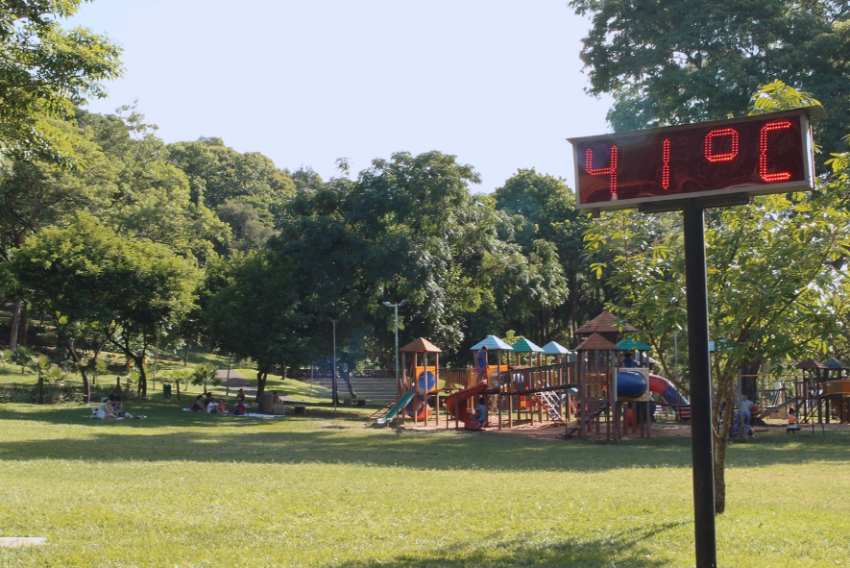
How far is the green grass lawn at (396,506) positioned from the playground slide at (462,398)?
957cm

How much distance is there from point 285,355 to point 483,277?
37.8 ft

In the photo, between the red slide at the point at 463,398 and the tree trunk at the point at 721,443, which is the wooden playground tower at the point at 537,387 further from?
the tree trunk at the point at 721,443

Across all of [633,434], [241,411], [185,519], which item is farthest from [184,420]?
[185,519]

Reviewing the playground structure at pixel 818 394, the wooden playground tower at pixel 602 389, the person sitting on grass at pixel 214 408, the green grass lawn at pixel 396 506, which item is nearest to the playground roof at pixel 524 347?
the wooden playground tower at pixel 602 389

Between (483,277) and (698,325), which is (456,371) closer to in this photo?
(483,277)

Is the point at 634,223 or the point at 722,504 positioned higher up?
the point at 634,223

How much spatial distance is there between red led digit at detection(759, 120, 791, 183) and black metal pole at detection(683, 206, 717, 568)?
60cm

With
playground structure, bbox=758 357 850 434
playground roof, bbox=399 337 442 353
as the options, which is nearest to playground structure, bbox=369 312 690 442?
playground roof, bbox=399 337 442 353

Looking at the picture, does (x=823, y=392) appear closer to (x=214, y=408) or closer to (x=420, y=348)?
(x=420, y=348)

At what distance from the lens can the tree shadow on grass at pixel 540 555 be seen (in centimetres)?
699

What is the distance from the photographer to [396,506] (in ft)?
32.3

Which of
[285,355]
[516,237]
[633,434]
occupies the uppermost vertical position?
[516,237]

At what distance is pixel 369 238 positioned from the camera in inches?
1428

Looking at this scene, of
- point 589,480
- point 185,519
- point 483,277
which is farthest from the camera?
point 483,277
